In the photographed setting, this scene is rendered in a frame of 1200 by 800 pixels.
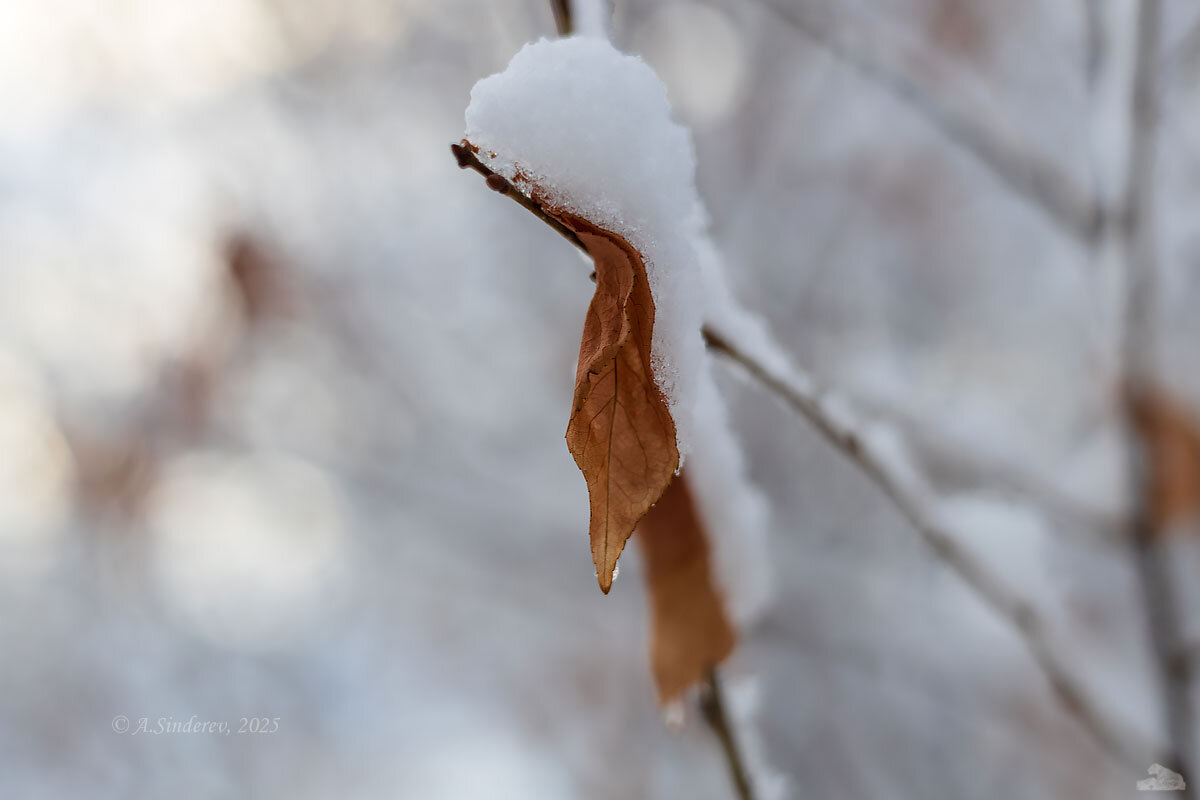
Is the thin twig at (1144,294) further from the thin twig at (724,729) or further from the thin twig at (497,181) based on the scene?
the thin twig at (497,181)

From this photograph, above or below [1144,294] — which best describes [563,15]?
below

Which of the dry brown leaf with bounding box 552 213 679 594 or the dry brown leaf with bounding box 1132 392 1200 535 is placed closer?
the dry brown leaf with bounding box 552 213 679 594

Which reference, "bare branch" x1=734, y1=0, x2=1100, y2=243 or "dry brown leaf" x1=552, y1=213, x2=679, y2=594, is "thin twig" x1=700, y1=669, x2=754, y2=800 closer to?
"dry brown leaf" x1=552, y1=213, x2=679, y2=594

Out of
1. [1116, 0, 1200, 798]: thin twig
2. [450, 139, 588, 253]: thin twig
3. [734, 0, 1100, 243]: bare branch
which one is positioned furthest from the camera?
[734, 0, 1100, 243]: bare branch

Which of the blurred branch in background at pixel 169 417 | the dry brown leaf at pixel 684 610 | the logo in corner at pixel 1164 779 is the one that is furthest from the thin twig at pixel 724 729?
the blurred branch in background at pixel 169 417

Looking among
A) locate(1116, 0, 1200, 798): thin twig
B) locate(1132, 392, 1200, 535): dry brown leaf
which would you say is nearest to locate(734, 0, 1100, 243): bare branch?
locate(1116, 0, 1200, 798): thin twig

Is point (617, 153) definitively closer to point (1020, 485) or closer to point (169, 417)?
point (1020, 485)

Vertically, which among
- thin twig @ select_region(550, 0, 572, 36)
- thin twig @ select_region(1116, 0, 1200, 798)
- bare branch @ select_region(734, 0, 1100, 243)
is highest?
bare branch @ select_region(734, 0, 1100, 243)

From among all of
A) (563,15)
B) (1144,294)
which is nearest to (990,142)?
(1144,294)
